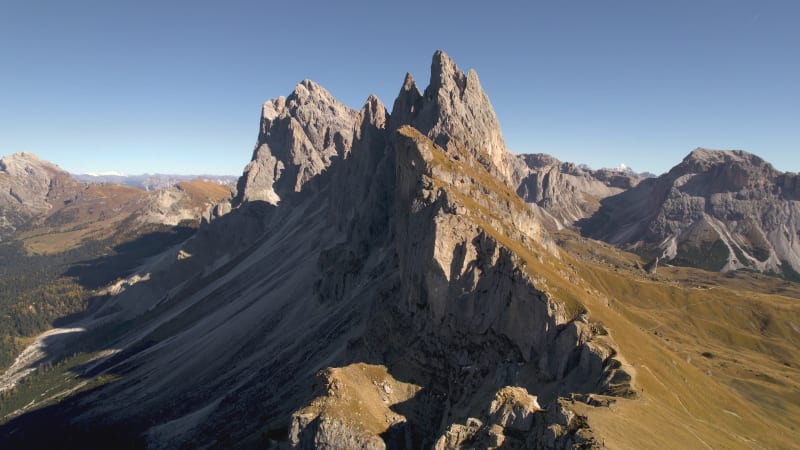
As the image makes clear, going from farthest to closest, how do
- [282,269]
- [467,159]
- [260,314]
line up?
[282,269] < [260,314] < [467,159]

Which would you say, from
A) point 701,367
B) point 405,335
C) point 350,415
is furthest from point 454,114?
point 350,415

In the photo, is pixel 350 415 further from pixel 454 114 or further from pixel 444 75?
pixel 444 75

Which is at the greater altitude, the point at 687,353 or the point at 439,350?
the point at 439,350

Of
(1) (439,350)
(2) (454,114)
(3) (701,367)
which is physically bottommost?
(3) (701,367)

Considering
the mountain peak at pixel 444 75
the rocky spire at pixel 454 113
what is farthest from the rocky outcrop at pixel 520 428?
the mountain peak at pixel 444 75

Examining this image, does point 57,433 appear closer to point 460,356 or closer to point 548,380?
point 460,356

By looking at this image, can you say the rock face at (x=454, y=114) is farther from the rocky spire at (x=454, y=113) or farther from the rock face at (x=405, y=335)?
the rock face at (x=405, y=335)

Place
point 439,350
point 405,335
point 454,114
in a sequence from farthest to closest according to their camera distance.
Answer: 1. point 454,114
2. point 405,335
3. point 439,350

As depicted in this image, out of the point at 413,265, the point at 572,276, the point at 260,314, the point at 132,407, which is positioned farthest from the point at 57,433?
the point at 572,276
